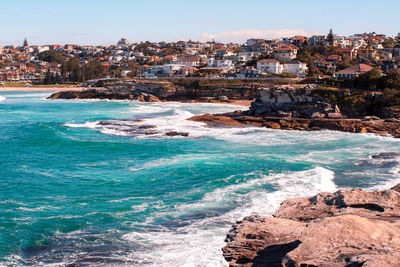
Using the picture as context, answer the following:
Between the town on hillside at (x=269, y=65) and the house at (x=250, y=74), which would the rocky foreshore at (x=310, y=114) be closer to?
the town on hillside at (x=269, y=65)

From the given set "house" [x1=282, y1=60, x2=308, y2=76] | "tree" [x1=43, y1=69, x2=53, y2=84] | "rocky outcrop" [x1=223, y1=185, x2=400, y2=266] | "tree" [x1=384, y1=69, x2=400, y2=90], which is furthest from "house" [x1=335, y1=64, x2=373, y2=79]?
"tree" [x1=43, y1=69, x2=53, y2=84]

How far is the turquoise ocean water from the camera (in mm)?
16531

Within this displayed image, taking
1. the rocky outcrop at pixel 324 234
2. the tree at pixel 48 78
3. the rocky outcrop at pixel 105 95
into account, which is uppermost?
the tree at pixel 48 78

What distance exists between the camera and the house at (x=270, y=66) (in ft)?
279

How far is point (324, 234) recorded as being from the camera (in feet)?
42.3

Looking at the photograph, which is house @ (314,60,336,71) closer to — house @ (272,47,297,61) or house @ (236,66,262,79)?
house @ (272,47,297,61)

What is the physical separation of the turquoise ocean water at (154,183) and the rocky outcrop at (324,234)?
135 centimetres

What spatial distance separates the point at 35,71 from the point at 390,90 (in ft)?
506

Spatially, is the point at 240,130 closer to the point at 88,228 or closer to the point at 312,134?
the point at 312,134

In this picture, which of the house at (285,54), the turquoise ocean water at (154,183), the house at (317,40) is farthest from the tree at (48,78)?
the turquoise ocean water at (154,183)

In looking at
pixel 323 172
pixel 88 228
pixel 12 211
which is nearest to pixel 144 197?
pixel 88 228

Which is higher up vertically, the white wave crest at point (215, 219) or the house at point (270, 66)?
the house at point (270, 66)

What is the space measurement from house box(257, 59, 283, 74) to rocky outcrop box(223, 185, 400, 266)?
68.9 metres

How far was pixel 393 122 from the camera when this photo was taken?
41781 millimetres
